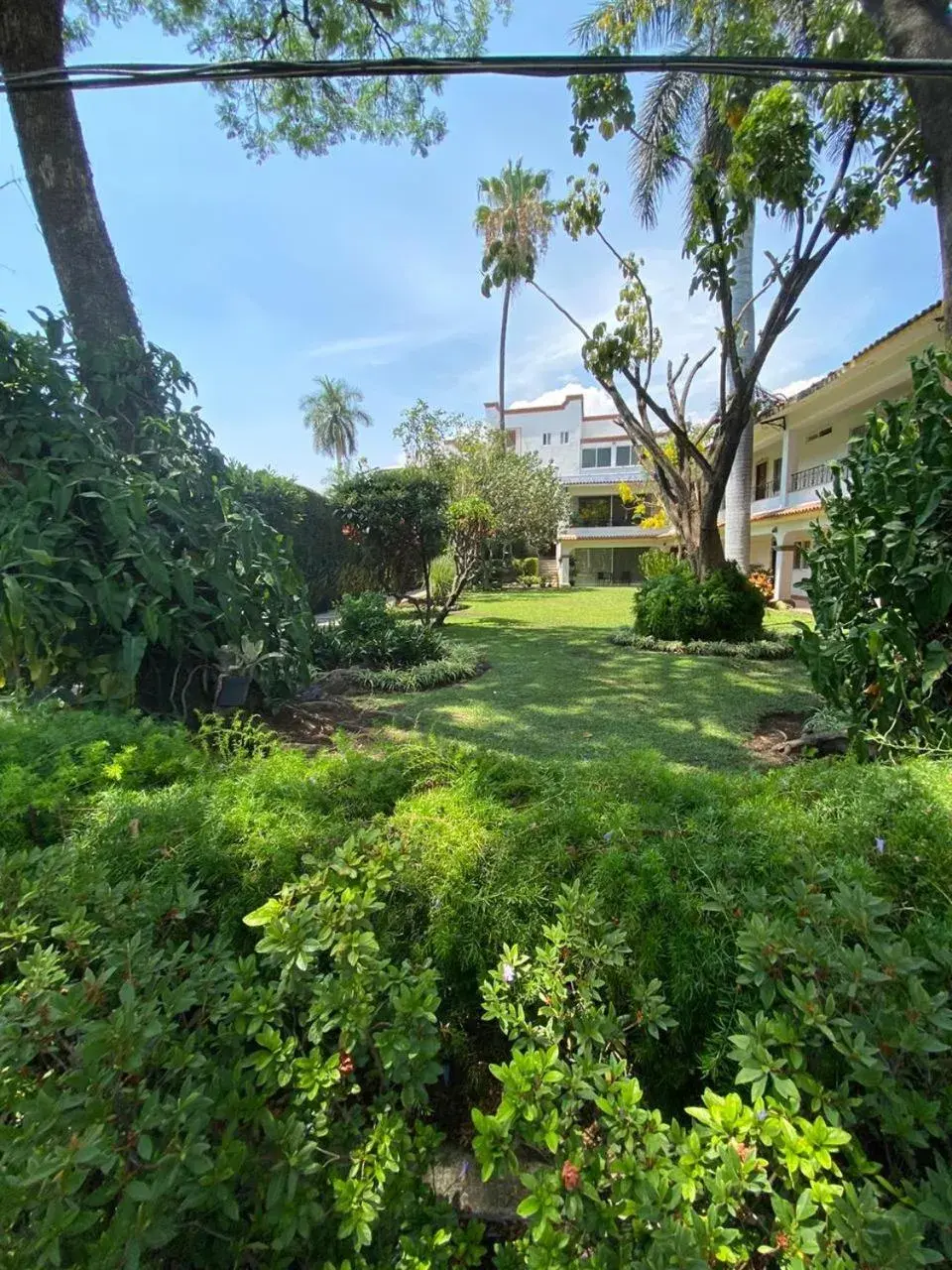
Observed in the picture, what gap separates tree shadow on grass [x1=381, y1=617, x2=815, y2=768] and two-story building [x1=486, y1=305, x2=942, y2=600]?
1367 mm

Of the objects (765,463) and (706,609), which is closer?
(706,609)

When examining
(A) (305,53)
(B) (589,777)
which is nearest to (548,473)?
(A) (305,53)

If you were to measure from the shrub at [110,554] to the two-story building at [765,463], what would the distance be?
3633 mm

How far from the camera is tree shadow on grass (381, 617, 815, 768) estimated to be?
414 centimetres

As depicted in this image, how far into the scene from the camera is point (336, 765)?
2.11 meters

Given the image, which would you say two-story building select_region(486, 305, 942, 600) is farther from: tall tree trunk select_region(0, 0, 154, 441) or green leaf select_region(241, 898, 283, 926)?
tall tree trunk select_region(0, 0, 154, 441)

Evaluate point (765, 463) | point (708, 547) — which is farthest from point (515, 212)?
point (708, 547)

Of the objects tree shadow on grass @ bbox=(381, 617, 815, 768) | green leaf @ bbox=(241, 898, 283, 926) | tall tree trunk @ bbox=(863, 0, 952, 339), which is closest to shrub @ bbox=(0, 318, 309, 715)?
tree shadow on grass @ bbox=(381, 617, 815, 768)

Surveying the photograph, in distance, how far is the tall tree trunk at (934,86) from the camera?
327 centimetres

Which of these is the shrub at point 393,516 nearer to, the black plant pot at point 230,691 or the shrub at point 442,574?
the shrub at point 442,574

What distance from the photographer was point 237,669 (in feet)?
13.2

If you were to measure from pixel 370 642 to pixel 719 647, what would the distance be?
4816mm

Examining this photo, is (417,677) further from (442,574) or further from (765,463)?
(765,463)

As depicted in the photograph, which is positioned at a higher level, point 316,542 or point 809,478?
point 809,478
